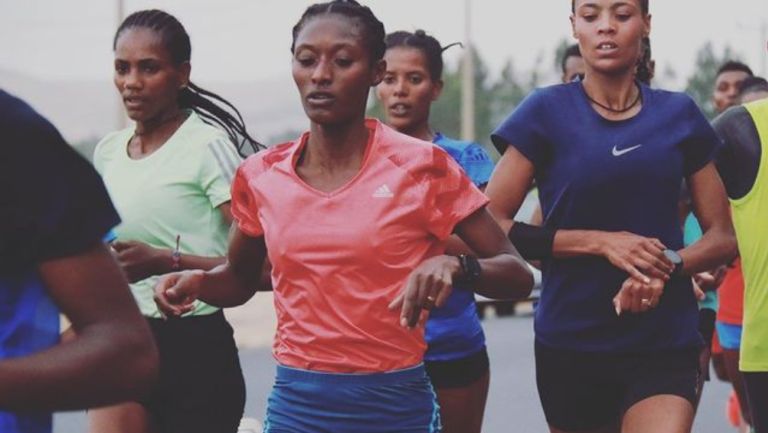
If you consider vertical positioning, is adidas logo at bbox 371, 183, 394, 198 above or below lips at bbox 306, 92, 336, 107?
below

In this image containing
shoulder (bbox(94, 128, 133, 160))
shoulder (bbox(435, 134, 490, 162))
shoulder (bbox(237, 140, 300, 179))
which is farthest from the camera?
shoulder (bbox(435, 134, 490, 162))

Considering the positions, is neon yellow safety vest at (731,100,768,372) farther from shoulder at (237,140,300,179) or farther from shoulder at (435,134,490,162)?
shoulder at (237,140,300,179)

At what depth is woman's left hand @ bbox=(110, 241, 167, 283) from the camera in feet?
18.0

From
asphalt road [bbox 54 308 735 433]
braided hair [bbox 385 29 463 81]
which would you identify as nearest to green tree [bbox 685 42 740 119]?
asphalt road [bbox 54 308 735 433]

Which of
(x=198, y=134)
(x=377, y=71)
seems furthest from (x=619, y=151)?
(x=198, y=134)

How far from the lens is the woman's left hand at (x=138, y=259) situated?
5.48 m

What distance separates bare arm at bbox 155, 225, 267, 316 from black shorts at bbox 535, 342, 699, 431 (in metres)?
1.12

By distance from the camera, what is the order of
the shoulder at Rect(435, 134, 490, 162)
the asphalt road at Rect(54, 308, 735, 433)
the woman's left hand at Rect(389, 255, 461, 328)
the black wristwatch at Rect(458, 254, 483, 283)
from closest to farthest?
the woman's left hand at Rect(389, 255, 461, 328) < the black wristwatch at Rect(458, 254, 483, 283) < the shoulder at Rect(435, 134, 490, 162) < the asphalt road at Rect(54, 308, 735, 433)

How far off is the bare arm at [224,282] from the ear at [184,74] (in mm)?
1221

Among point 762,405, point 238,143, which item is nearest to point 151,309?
point 238,143

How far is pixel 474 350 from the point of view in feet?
22.6

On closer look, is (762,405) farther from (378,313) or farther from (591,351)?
(378,313)

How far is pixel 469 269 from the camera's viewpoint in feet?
14.6

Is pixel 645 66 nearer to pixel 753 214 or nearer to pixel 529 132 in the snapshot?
pixel 753 214
